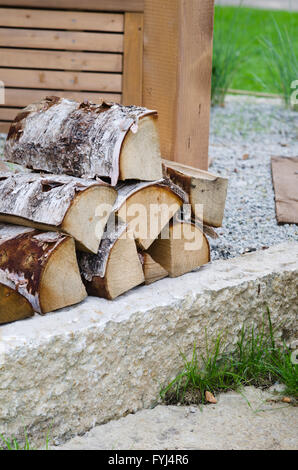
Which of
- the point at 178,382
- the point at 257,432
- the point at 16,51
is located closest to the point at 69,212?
the point at 178,382

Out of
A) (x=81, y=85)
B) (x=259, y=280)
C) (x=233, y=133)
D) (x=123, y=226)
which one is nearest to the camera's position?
(x=123, y=226)

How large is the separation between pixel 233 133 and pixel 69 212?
282 cm

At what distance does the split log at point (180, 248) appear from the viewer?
2.32 m

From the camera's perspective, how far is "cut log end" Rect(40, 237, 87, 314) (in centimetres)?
199

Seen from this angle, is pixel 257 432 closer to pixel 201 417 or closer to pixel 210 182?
pixel 201 417

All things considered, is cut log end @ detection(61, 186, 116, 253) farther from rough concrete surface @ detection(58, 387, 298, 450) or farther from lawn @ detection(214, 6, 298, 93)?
lawn @ detection(214, 6, 298, 93)

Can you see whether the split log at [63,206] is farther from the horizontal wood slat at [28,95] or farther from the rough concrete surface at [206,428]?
the horizontal wood slat at [28,95]

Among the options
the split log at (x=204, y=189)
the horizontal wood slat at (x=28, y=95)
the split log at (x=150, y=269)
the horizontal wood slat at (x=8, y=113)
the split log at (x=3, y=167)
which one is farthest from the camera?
the horizontal wood slat at (x=8, y=113)

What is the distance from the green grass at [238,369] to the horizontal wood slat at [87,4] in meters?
1.84

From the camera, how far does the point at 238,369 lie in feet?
7.85

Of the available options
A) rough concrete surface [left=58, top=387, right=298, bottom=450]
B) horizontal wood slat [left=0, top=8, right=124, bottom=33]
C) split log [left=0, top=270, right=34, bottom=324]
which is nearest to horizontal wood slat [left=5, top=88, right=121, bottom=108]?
horizontal wood slat [left=0, top=8, right=124, bottom=33]

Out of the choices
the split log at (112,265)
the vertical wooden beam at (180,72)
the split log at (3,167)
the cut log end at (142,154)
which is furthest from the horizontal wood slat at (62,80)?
the split log at (112,265)

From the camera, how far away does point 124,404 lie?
2.12m

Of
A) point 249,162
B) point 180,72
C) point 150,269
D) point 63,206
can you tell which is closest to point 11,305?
point 63,206
